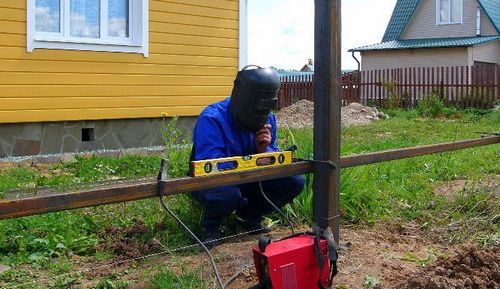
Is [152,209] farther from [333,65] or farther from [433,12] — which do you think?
[433,12]

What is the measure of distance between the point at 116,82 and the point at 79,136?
0.94 metres

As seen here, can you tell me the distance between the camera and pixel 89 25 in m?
9.70

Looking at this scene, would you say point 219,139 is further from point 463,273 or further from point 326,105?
point 463,273

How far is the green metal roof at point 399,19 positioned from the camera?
34000mm

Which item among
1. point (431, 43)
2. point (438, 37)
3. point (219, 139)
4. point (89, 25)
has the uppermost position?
point (438, 37)

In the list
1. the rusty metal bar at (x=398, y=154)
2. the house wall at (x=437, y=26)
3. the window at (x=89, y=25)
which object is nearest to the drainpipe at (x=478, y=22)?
the house wall at (x=437, y=26)

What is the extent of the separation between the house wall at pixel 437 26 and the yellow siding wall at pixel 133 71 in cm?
2370

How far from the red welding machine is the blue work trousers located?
1.10 metres

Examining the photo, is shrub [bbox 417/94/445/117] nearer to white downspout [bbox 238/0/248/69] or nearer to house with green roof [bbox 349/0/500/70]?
house with green roof [bbox 349/0/500/70]

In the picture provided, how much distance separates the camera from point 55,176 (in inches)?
296

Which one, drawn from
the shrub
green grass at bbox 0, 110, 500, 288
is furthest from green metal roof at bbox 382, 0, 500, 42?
green grass at bbox 0, 110, 500, 288

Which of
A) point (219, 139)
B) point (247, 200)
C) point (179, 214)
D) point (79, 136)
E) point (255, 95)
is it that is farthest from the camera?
point (79, 136)

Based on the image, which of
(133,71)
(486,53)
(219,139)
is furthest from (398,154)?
(486,53)

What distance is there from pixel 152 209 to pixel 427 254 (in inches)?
82.2
